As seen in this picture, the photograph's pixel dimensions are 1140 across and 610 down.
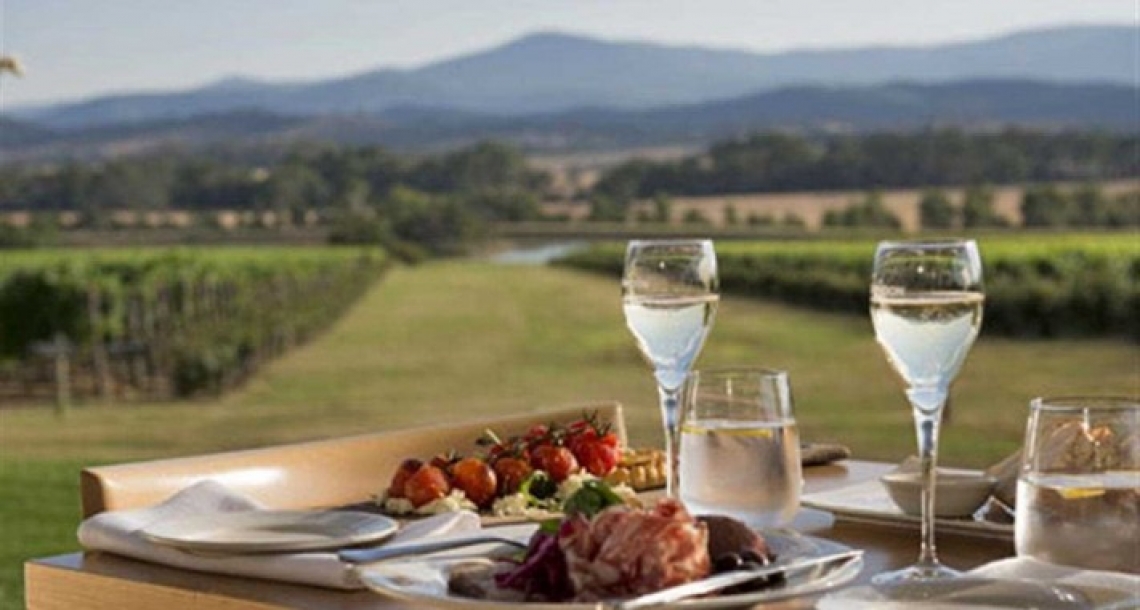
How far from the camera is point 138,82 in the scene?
1952cm

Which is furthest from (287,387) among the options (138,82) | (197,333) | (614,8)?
(614,8)

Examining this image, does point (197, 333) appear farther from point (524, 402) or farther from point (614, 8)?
point (614, 8)

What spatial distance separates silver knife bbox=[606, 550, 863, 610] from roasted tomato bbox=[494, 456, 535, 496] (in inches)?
20.8

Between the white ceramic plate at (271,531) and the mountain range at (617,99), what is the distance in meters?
17.5

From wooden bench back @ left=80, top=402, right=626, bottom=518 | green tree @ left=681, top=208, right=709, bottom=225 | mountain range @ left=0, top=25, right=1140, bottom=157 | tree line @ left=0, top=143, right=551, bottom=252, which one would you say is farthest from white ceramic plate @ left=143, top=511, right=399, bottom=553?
mountain range @ left=0, top=25, right=1140, bottom=157

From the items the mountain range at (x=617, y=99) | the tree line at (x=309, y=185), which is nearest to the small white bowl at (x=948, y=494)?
the tree line at (x=309, y=185)

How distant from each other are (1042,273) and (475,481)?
19.0 metres

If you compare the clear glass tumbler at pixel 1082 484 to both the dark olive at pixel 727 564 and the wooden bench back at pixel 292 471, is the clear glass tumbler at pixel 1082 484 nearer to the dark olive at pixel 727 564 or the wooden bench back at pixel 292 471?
the dark olive at pixel 727 564

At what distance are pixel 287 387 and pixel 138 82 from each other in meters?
3.87

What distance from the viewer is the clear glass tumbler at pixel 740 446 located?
1628 mm

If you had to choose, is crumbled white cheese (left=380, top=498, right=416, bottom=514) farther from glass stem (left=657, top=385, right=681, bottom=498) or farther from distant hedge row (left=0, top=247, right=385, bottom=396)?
distant hedge row (left=0, top=247, right=385, bottom=396)

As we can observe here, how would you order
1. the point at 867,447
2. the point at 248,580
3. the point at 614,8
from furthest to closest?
the point at 614,8 → the point at 867,447 → the point at 248,580

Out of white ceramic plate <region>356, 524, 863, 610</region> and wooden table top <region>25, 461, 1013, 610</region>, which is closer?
white ceramic plate <region>356, 524, 863, 610</region>

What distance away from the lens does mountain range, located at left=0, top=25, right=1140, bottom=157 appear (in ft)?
63.0
